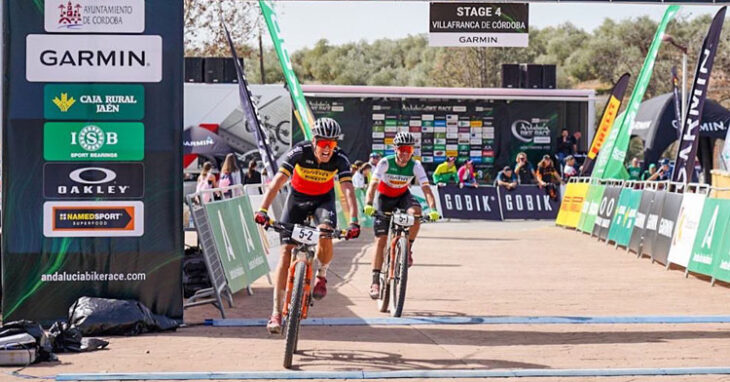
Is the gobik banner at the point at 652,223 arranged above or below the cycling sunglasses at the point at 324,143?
below

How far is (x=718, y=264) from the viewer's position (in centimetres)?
1566

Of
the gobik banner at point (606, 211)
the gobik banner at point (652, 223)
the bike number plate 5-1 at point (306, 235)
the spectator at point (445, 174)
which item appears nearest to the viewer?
the bike number plate 5-1 at point (306, 235)

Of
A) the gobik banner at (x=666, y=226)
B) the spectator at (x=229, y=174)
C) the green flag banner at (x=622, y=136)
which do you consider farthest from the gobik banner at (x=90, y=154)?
the green flag banner at (x=622, y=136)

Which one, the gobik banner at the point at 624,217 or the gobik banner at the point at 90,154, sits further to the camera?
the gobik banner at the point at 624,217

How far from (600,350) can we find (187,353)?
339 centimetres

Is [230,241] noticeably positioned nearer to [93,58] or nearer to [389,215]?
[389,215]

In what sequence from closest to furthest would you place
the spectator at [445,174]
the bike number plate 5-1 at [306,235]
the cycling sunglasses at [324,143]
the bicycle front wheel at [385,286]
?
the bike number plate 5-1 at [306,235], the cycling sunglasses at [324,143], the bicycle front wheel at [385,286], the spectator at [445,174]

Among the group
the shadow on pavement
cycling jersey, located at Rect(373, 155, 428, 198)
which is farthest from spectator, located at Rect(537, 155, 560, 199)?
the shadow on pavement

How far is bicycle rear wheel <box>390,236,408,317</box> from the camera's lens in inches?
472

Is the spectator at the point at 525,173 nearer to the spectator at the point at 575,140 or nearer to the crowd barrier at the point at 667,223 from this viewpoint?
the spectator at the point at 575,140

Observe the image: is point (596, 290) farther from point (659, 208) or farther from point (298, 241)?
point (298, 241)

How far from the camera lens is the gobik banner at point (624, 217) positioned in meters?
21.8

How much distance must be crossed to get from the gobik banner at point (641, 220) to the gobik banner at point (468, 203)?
12304 mm

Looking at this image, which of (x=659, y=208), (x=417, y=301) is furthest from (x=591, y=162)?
(x=417, y=301)
